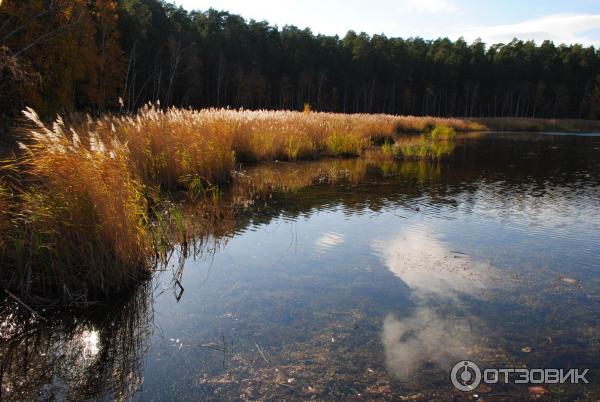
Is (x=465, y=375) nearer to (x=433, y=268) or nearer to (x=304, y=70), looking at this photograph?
(x=433, y=268)

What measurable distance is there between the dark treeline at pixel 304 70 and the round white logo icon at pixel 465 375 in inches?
1108

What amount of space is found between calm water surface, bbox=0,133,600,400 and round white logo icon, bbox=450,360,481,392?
5cm

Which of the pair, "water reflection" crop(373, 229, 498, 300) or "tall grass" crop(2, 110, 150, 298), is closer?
"tall grass" crop(2, 110, 150, 298)

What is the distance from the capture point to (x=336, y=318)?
3369 millimetres

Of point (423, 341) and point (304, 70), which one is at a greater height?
point (304, 70)

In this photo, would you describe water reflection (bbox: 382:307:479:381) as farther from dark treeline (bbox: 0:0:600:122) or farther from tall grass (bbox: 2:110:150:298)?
dark treeline (bbox: 0:0:600:122)

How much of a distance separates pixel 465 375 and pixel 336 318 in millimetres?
1062

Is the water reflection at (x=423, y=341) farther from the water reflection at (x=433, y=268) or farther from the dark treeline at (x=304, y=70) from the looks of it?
the dark treeline at (x=304, y=70)

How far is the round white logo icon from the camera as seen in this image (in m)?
2.53

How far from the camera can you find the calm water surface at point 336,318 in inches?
101

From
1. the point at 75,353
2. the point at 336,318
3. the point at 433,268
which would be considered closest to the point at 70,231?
the point at 75,353

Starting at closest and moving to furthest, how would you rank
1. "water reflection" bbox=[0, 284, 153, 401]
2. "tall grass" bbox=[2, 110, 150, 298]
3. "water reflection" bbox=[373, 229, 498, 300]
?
1. "water reflection" bbox=[0, 284, 153, 401]
2. "tall grass" bbox=[2, 110, 150, 298]
3. "water reflection" bbox=[373, 229, 498, 300]

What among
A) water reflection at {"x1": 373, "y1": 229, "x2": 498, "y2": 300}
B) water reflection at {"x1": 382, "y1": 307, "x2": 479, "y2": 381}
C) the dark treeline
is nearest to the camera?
water reflection at {"x1": 382, "y1": 307, "x2": 479, "y2": 381}

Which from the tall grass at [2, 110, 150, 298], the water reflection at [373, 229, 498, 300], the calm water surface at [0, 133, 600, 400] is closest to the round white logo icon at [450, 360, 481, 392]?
the calm water surface at [0, 133, 600, 400]
